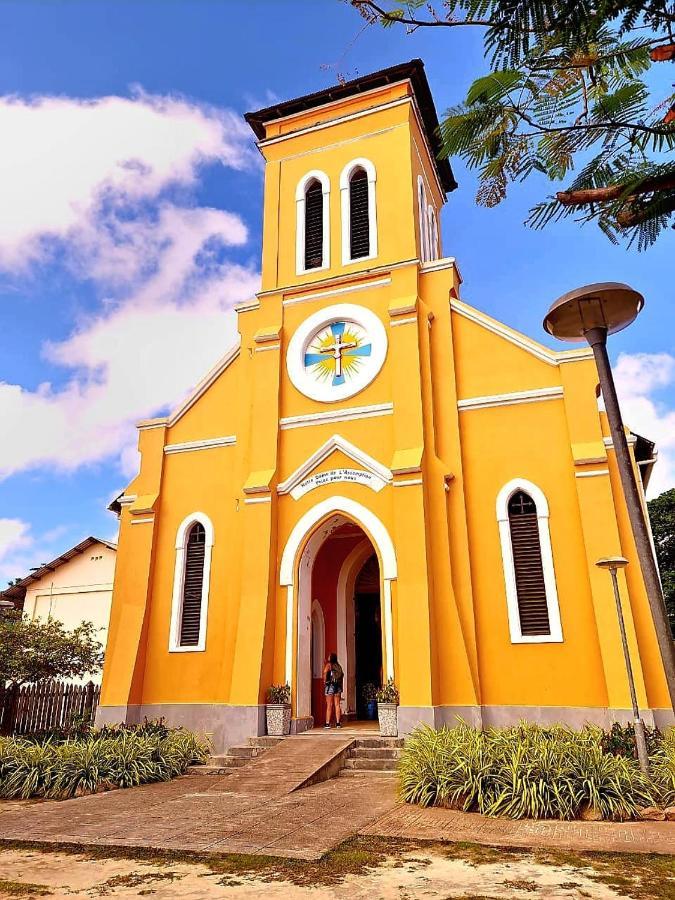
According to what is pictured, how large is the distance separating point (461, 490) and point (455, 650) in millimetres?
3313

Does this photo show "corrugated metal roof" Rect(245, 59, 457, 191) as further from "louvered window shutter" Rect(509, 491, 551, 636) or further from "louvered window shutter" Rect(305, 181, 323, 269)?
"louvered window shutter" Rect(509, 491, 551, 636)

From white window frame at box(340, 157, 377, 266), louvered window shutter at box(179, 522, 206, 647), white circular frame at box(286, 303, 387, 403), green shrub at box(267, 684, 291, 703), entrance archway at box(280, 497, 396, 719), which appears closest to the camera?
green shrub at box(267, 684, 291, 703)

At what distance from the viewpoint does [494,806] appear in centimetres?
847

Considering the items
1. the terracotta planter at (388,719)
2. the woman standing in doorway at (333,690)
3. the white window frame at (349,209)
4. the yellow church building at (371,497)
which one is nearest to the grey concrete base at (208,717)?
the yellow church building at (371,497)

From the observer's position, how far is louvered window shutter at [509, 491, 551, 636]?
13.2m

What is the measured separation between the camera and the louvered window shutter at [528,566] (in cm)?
1316

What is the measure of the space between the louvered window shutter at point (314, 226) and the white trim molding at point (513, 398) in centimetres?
604

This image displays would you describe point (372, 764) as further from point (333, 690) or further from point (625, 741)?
point (625, 741)

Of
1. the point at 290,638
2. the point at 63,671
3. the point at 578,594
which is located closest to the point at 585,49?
the point at 578,594

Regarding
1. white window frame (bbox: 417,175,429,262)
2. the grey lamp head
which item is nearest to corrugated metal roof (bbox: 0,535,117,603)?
white window frame (bbox: 417,175,429,262)

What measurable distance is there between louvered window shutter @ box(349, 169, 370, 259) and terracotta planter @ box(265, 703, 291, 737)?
11191 mm

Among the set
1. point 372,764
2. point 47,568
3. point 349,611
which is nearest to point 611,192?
point 372,764

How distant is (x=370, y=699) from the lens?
17.2 metres

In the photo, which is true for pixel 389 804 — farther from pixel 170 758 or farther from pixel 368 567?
pixel 368 567
